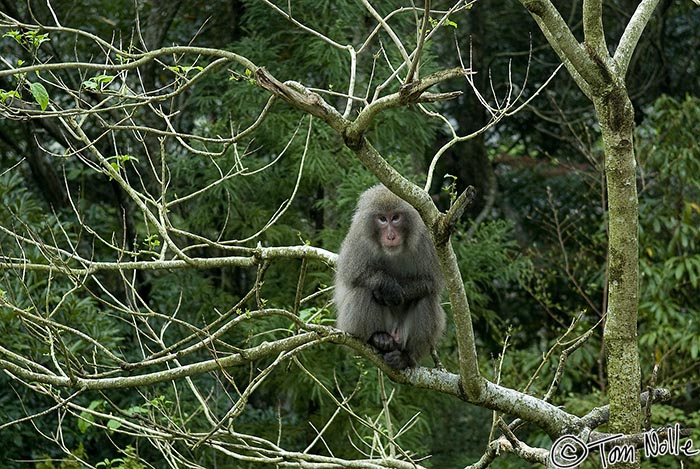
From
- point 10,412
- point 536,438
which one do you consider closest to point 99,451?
point 10,412

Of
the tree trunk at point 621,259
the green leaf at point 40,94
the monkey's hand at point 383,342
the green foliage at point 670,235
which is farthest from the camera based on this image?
the green foliage at point 670,235

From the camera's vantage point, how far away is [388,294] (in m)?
5.87

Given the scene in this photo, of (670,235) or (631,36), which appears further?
(670,235)

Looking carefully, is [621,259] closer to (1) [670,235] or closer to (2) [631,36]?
(2) [631,36]

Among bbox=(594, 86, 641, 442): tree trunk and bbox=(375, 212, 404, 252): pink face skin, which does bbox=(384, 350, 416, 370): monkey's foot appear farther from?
bbox=(594, 86, 641, 442): tree trunk

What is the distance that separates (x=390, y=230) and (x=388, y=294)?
1.21 feet

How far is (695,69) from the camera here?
1365 centimetres

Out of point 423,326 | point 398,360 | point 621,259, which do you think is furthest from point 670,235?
point 621,259
